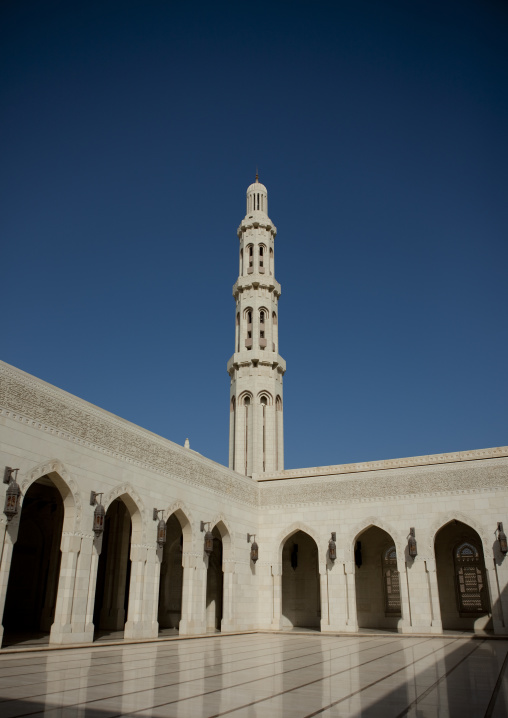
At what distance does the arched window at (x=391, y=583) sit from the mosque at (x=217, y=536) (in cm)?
5

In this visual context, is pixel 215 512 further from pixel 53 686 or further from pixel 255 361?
pixel 53 686

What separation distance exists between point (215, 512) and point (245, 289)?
1260cm

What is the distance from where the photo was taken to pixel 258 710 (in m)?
5.35

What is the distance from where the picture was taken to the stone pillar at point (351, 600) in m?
18.2

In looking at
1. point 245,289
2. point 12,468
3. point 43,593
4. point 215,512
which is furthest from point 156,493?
point 245,289

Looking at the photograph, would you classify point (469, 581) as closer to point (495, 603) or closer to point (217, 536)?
point (495, 603)

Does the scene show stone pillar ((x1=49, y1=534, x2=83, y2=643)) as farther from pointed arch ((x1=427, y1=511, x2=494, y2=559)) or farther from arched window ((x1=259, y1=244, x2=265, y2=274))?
arched window ((x1=259, y1=244, x2=265, y2=274))

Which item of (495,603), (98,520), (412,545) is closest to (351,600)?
(412,545)

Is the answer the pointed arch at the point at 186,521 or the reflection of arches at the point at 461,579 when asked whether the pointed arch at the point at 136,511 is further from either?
the reflection of arches at the point at 461,579

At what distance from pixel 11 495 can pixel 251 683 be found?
6.02 m

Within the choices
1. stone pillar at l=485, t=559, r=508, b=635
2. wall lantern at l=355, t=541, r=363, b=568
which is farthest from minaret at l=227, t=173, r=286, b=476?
Result: stone pillar at l=485, t=559, r=508, b=635

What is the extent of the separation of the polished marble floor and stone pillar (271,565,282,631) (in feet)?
26.2

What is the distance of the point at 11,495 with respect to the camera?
36.2 ft

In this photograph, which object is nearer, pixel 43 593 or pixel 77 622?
pixel 77 622
